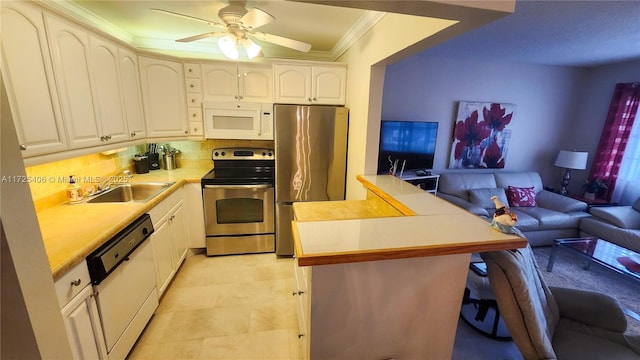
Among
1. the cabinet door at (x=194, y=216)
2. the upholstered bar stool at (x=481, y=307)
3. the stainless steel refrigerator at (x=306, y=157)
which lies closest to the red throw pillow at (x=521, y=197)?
the upholstered bar stool at (x=481, y=307)

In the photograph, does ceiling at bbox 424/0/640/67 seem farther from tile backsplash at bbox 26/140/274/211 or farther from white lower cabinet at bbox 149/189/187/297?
white lower cabinet at bbox 149/189/187/297

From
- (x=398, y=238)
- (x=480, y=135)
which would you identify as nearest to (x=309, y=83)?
(x=398, y=238)

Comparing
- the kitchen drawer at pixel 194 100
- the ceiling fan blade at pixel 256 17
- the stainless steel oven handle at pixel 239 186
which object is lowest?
the stainless steel oven handle at pixel 239 186

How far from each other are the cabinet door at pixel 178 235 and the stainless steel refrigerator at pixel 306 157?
997 mm

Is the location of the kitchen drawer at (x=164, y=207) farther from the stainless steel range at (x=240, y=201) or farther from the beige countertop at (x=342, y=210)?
the beige countertop at (x=342, y=210)

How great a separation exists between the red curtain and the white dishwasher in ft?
19.5

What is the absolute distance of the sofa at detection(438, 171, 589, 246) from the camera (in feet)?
10.7

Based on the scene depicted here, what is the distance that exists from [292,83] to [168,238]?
6.49ft

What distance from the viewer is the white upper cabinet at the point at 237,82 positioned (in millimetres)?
2768

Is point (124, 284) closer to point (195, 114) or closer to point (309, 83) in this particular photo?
point (195, 114)

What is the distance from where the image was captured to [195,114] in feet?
9.25

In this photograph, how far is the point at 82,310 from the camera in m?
1.28

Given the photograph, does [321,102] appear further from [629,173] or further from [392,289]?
[629,173]

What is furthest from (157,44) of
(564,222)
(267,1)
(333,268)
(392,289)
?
(564,222)
